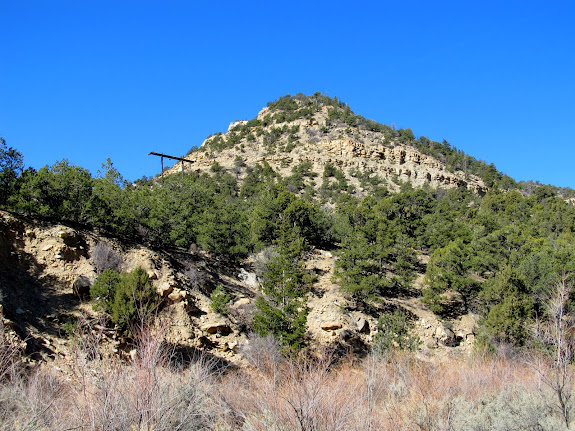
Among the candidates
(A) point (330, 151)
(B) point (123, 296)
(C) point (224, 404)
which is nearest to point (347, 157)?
(A) point (330, 151)

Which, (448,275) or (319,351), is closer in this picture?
(319,351)

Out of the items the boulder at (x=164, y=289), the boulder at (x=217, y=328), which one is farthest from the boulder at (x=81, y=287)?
the boulder at (x=217, y=328)

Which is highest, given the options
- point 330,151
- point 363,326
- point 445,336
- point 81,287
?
point 330,151

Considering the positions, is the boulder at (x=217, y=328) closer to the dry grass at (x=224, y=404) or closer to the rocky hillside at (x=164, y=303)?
the rocky hillside at (x=164, y=303)

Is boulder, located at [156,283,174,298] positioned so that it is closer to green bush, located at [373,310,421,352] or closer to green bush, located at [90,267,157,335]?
green bush, located at [90,267,157,335]

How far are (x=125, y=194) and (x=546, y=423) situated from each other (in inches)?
865

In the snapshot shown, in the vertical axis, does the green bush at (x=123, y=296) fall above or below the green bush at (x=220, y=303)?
above

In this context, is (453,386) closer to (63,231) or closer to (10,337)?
(10,337)

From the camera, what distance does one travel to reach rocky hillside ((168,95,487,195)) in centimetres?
6400

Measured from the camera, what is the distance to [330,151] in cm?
6775

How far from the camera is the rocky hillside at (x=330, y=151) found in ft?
210

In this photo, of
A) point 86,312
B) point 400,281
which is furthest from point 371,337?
point 86,312

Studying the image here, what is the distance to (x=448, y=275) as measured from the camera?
2588cm

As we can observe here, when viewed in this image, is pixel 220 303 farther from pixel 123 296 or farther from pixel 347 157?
pixel 347 157
